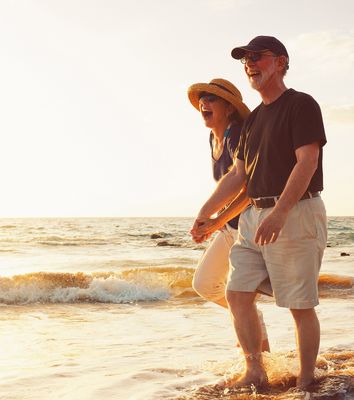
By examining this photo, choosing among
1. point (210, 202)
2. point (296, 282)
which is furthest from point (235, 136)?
point (296, 282)

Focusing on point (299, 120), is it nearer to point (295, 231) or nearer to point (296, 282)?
point (295, 231)

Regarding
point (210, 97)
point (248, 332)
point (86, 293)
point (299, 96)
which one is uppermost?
point (210, 97)

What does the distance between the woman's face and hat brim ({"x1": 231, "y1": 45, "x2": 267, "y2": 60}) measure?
0.65 metres

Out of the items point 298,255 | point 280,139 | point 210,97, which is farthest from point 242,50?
point 298,255

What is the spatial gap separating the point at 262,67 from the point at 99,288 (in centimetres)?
827

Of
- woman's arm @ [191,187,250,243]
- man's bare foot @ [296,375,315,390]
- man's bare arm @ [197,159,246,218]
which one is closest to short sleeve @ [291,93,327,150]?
man's bare arm @ [197,159,246,218]

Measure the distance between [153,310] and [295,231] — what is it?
6.05 meters

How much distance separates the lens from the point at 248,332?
3.62 meters

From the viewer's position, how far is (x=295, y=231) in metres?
3.30

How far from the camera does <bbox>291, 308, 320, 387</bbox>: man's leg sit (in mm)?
3387

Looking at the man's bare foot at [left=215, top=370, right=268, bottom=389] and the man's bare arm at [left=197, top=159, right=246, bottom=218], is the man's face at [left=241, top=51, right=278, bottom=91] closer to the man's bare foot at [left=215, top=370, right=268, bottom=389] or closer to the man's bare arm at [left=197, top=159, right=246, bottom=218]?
the man's bare arm at [left=197, top=159, right=246, bottom=218]

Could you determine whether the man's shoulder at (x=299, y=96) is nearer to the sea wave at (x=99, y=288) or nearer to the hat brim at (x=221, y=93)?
the hat brim at (x=221, y=93)

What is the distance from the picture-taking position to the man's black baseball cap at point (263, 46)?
3.45 metres

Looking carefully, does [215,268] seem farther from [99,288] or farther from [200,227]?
[99,288]
